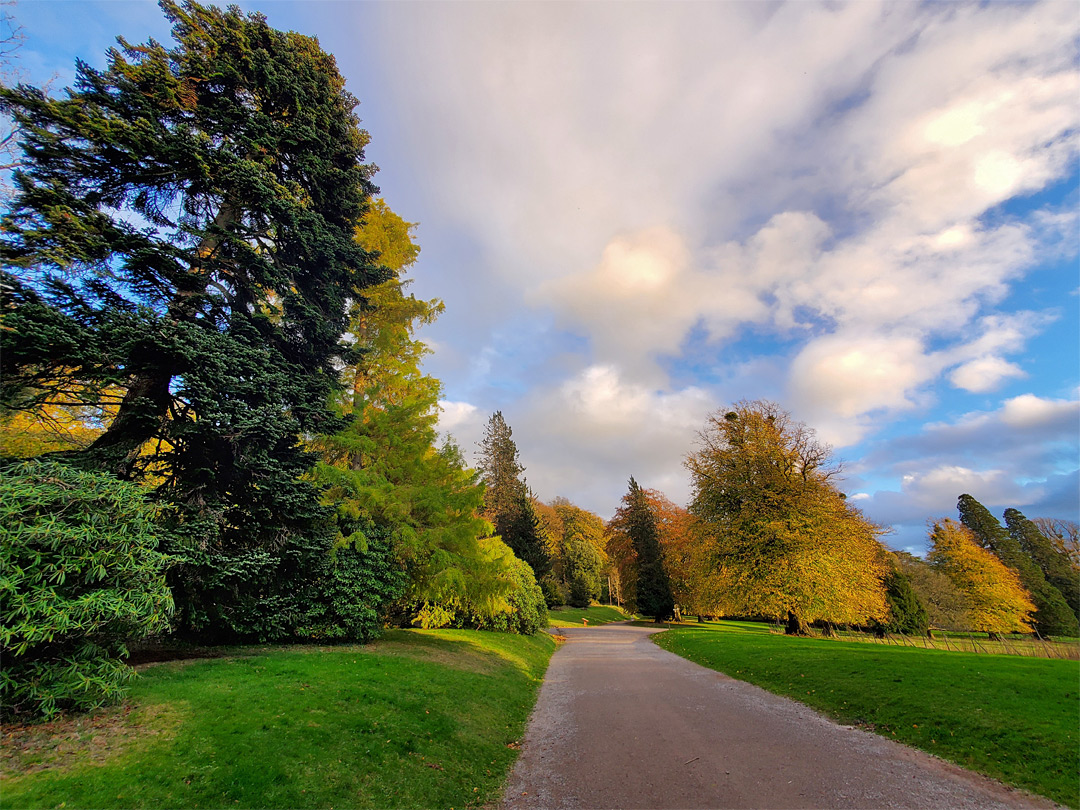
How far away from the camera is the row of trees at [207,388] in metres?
6.09

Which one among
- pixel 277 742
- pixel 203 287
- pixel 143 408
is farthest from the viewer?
pixel 203 287

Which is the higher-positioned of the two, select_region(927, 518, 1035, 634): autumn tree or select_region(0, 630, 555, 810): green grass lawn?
select_region(927, 518, 1035, 634): autumn tree

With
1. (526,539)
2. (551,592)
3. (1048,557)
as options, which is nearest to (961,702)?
(526,539)

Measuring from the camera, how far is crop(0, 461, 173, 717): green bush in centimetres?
525

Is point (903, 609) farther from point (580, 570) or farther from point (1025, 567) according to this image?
point (580, 570)

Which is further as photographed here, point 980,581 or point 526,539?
point 980,581

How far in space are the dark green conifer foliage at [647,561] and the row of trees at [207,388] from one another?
28406 mm

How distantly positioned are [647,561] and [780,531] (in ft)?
66.1

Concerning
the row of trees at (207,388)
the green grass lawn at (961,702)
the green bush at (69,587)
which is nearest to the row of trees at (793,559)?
the green grass lawn at (961,702)

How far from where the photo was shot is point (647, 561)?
3975cm

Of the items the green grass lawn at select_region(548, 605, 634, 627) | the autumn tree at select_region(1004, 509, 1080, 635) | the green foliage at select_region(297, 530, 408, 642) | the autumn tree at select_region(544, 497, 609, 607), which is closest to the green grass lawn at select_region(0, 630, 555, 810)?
the green foliage at select_region(297, 530, 408, 642)

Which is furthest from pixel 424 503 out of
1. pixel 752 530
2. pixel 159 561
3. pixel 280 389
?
pixel 752 530

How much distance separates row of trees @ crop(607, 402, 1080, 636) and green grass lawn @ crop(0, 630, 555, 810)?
16952 millimetres

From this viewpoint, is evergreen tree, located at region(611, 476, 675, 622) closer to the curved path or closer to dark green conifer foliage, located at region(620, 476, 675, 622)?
dark green conifer foliage, located at region(620, 476, 675, 622)
